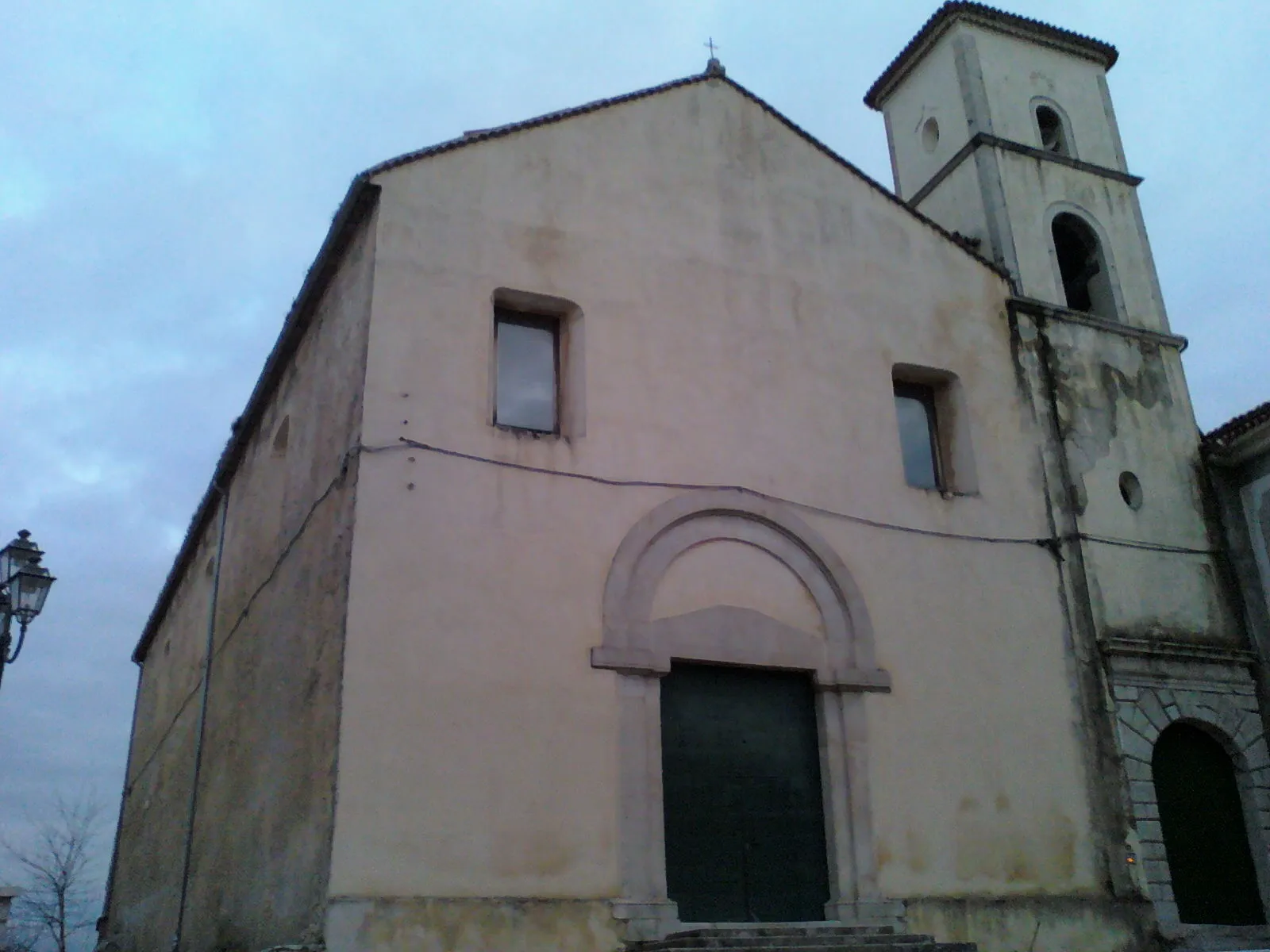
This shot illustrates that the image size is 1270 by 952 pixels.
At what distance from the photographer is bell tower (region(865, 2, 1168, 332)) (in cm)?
1662

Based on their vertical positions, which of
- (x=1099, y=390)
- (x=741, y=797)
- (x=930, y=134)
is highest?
(x=930, y=134)

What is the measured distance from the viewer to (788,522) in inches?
494

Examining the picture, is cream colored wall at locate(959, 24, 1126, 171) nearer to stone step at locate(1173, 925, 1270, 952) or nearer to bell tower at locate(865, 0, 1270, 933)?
bell tower at locate(865, 0, 1270, 933)

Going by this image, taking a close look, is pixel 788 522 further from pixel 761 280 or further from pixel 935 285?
pixel 935 285

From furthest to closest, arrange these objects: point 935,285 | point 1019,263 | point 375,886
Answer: point 1019,263 → point 935,285 → point 375,886

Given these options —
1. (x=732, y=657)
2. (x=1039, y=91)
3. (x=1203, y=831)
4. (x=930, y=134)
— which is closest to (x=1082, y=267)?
(x=1039, y=91)

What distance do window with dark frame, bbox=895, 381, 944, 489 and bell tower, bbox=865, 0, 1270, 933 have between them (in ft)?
3.98

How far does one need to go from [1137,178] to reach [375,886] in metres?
15.1

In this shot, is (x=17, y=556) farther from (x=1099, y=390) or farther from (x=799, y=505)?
(x=1099, y=390)

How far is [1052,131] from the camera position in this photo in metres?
18.2

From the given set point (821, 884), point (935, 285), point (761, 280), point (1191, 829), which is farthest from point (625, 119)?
point (1191, 829)

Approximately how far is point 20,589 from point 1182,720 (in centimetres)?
1260

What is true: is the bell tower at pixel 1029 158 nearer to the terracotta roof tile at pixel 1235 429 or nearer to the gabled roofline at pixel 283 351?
the terracotta roof tile at pixel 1235 429

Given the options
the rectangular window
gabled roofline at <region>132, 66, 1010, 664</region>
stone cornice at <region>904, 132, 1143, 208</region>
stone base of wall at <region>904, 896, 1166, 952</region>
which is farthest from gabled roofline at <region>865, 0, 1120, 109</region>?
stone base of wall at <region>904, 896, 1166, 952</region>
